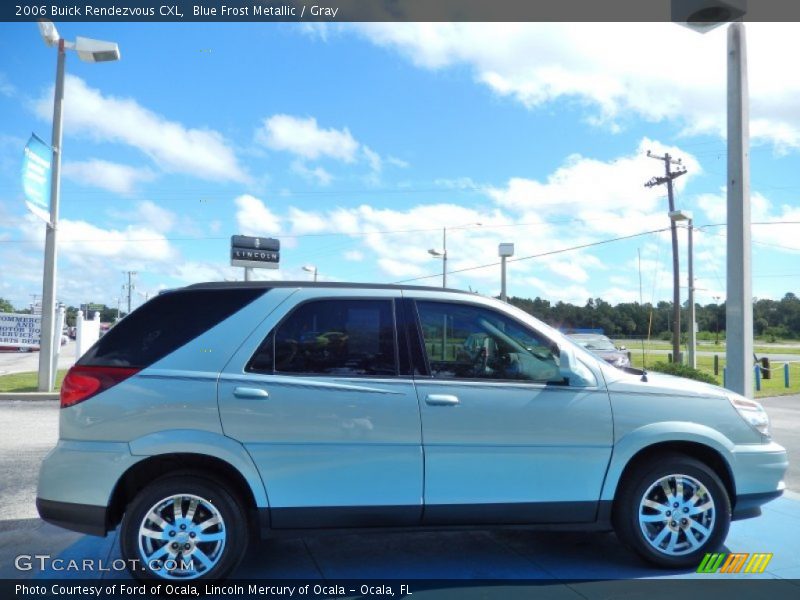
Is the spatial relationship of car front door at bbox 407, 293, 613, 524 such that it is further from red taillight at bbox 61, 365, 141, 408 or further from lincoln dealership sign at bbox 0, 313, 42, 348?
lincoln dealership sign at bbox 0, 313, 42, 348

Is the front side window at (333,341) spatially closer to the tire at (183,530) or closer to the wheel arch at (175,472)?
the wheel arch at (175,472)

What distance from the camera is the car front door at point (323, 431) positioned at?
3.82 meters

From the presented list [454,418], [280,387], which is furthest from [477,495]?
[280,387]

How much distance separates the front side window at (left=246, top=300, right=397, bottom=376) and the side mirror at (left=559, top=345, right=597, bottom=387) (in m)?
1.07

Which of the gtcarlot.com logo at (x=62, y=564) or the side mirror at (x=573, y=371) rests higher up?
the side mirror at (x=573, y=371)

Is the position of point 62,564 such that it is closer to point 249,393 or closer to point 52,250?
point 249,393

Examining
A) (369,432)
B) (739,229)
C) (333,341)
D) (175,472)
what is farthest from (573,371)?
(739,229)

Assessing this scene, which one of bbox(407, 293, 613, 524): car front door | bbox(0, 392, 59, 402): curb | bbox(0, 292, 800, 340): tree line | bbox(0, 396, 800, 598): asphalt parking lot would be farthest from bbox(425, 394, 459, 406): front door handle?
bbox(0, 292, 800, 340): tree line

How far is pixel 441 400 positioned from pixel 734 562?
233cm

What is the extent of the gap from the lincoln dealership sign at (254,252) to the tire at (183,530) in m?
13.2

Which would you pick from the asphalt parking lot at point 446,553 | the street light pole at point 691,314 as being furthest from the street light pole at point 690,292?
the asphalt parking lot at point 446,553

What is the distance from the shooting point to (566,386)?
4.13m

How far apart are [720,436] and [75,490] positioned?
4.02m

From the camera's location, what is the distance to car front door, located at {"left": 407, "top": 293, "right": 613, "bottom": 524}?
395 centimetres
